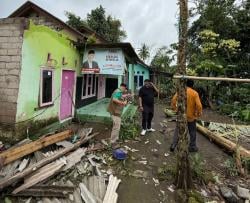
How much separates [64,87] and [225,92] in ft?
43.4

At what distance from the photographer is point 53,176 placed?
514cm

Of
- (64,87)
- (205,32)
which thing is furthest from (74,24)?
(64,87)

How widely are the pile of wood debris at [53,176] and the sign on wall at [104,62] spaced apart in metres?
4.34

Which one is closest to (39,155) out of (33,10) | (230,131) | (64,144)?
(64,144)

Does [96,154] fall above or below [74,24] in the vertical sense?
below

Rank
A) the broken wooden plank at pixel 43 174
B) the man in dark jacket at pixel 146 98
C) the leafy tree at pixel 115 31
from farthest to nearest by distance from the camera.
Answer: the leafy tree at pixel 115 31 → the man in dark jacket at pixel 146 98 → the broken wooden plank at pixel 43 174

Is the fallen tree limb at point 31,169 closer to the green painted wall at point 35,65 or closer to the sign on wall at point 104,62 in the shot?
the green painted wall at point 35,65

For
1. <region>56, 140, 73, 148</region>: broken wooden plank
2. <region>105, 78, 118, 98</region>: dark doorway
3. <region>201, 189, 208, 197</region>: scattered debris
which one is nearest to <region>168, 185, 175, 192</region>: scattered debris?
<region>201, 189, 208, 197</region>: scattered debris

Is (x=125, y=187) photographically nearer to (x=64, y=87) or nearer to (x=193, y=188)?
(x=193, y=188)

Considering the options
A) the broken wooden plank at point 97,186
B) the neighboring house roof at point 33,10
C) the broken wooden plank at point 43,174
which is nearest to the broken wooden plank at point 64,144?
the broken wooden plank at point 43,174

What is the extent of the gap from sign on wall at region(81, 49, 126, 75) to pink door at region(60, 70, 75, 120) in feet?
2.43

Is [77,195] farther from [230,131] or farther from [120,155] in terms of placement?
[230,131]

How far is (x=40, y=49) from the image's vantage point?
757 centimetres

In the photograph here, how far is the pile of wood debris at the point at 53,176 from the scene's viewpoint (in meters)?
4.50
